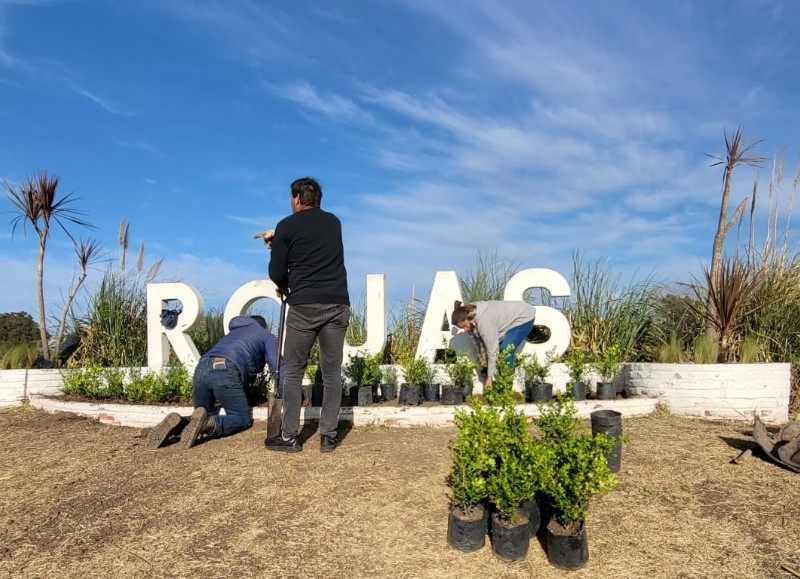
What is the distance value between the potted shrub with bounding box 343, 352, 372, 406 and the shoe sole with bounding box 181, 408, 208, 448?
1.85m

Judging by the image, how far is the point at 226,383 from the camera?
5.30 metres

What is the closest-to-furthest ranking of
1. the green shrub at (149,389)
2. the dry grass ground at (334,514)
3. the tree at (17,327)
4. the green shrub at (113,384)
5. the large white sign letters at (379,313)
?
the dry grass ground at (334,514)
the green shrub at (149,389)
the green shrub at (113,384)
the large white sign letters at (379,313)
the tree at (17,327)

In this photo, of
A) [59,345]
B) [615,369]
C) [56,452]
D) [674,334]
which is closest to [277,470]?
[56,452]

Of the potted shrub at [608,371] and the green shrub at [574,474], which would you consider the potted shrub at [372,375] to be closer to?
the potted shrub at [608,371]

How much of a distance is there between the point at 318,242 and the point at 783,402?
5321 millimetres

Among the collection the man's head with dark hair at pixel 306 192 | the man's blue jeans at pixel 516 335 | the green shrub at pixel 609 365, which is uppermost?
the man's head with dark hair at pixel 306 192

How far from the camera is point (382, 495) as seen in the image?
12.4ft

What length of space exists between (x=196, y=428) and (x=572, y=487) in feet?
11.2

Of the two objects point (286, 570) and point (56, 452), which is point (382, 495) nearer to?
point (286, 570)

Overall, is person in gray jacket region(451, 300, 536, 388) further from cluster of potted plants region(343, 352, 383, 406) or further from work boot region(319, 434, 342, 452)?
work boot region(319, 434, 342, 452)

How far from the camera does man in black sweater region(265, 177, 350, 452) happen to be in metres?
4.60

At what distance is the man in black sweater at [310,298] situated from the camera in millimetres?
4598

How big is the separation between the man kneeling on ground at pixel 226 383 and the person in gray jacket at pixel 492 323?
215 cm

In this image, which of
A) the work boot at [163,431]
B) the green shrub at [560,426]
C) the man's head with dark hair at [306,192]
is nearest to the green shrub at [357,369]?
the work boot at [163,431]
